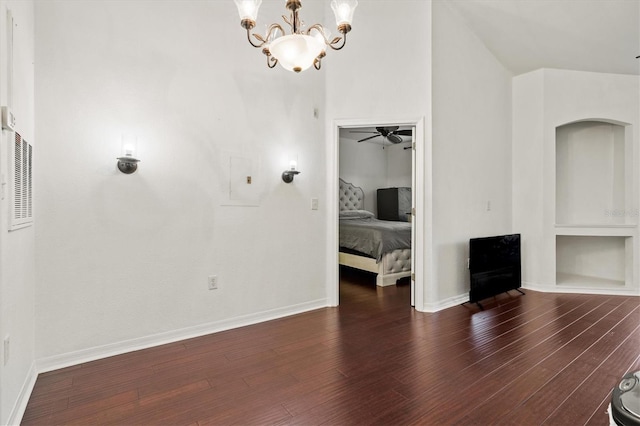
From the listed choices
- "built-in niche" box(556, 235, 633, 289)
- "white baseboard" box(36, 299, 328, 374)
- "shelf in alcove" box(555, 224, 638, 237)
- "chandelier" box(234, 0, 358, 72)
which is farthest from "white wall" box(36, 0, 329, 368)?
"built-in niche" box(556, 235, 633, 289)

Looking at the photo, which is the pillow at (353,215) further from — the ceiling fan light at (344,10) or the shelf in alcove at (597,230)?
the ceiling fan light at (344,10)

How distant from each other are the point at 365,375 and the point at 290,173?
1997mm

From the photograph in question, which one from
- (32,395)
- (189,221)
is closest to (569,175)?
(189,221)

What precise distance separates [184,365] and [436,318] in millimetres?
2371

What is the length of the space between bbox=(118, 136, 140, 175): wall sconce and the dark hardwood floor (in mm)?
1445

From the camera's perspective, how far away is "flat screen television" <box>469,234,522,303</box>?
351 cm

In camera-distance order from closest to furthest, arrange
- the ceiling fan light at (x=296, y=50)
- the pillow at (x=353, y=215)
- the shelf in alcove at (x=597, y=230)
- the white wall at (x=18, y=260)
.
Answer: the white wall at (x=18, y=260) → the ceiling fan light at (x=296, y=50) → the shelf in alcove at (x=597, y=230) → the pillow at (x=353, y=215)

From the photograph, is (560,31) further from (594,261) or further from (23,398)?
(23,398)

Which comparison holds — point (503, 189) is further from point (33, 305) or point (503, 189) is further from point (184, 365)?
point (33, 305)

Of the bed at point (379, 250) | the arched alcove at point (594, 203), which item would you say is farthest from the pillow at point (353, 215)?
the arched alcove at point (594, 203)

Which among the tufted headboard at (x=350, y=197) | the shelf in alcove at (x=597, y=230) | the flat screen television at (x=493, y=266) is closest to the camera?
the flat screen television at (x=493, y=266)

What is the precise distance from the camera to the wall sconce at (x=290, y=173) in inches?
126

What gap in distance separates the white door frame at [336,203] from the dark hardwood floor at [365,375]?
1.37 feet

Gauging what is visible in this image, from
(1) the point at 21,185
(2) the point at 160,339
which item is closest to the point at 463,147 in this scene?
(2) the point at 160,339
